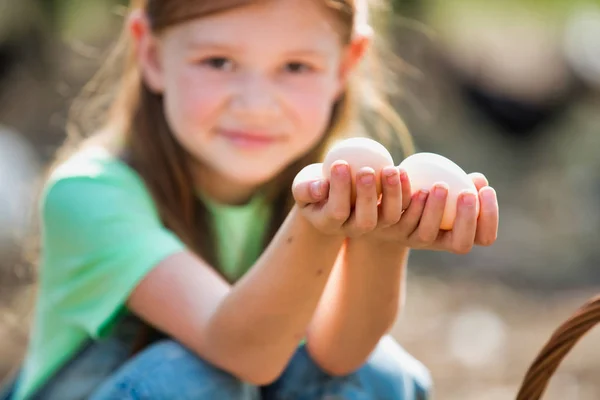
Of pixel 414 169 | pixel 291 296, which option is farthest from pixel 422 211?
pixel 291 296

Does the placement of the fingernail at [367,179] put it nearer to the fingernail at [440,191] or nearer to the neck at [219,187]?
the fingernail at [440,191]

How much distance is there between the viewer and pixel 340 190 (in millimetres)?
956

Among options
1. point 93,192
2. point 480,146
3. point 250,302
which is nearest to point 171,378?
point 250,302

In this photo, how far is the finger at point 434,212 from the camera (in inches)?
38.4

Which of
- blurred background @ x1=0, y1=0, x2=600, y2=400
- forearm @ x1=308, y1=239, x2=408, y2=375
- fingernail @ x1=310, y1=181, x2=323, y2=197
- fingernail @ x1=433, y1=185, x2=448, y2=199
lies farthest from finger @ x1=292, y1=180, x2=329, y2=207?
blurred background @ x1=0, y1=0, x2=600, y2=400

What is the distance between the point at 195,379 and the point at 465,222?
1.52 feet

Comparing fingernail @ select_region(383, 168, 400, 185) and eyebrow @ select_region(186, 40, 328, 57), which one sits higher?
fingernail @ select_region(383, 168, 400, 185)

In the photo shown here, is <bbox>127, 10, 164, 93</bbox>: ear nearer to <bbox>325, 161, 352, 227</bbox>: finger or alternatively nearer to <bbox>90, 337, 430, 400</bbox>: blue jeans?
<bbox>90, 337, 430, 400</bbox>: blue jeans

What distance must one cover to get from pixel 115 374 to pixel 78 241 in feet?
0.63

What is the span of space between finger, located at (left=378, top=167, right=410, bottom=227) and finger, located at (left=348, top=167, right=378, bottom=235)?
0.04 ft

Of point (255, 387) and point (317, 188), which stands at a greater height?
point (317, 188)

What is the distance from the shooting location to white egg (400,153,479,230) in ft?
3.30

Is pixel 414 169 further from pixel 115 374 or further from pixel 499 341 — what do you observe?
pixel 499 341

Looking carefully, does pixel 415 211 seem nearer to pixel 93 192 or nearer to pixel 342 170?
pixel 342 170
